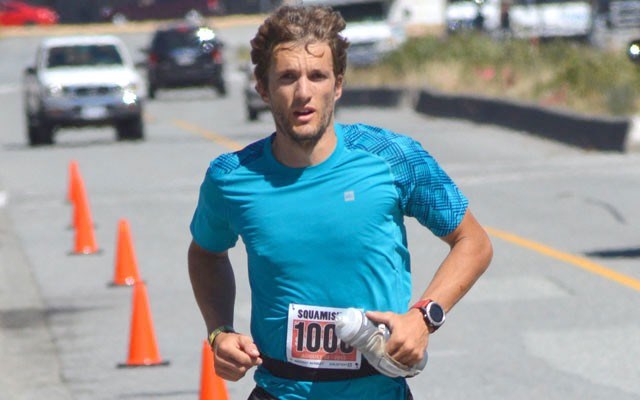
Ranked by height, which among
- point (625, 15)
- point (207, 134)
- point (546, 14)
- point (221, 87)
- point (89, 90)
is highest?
point (89, 90)

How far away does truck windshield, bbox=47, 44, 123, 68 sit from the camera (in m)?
30.3

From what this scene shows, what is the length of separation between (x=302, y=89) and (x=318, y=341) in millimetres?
655

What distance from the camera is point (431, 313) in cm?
413

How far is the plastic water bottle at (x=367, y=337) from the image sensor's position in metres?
3.97

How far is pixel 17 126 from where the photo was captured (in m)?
38.7

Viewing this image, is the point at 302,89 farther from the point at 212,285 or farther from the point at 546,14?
the point at 546,14

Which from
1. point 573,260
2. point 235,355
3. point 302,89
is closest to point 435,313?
point 235,355

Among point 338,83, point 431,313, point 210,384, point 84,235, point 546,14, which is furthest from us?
point 546,14

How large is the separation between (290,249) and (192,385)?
5.18 m

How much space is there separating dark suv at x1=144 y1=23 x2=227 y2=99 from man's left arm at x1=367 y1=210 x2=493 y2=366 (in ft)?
134

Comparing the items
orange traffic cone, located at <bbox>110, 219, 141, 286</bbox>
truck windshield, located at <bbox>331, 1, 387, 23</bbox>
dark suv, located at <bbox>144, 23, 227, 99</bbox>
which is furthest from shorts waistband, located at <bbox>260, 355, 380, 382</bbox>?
truck windshield, located at <bbox>331, 1, 387, 23</bbox>

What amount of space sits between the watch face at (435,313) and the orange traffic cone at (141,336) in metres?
5.57

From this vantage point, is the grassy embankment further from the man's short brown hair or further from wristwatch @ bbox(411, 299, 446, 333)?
wristwatch @ bbox(411, 299, 446, 333)

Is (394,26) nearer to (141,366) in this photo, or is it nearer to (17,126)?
(17,126)
